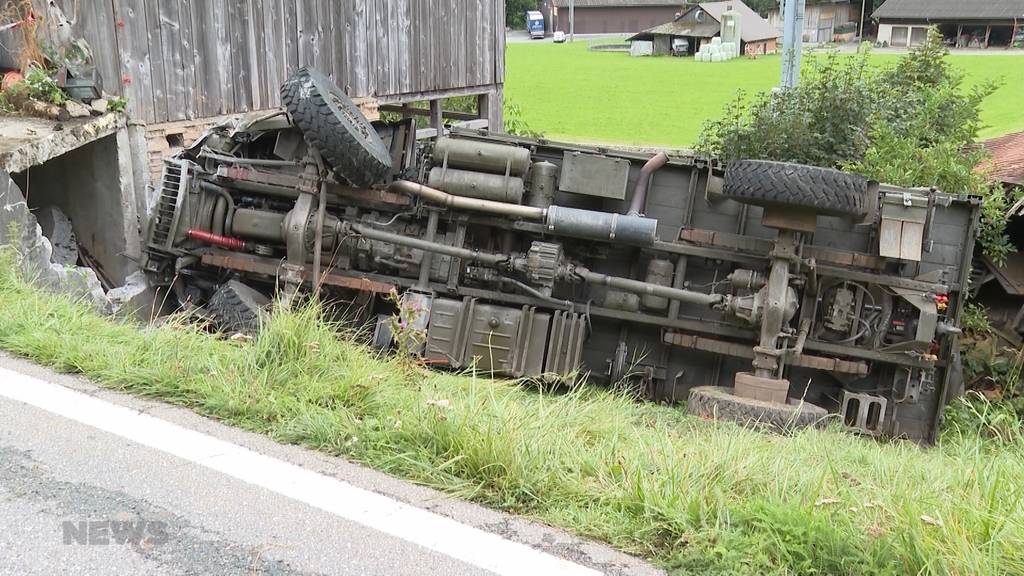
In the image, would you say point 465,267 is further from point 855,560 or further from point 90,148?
point 855,560

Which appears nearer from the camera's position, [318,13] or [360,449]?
[360,449]

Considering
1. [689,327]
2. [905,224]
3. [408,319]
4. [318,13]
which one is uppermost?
[318,13]

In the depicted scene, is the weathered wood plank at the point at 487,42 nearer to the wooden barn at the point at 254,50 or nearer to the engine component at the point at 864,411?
the wooden barn at the point at 254,50

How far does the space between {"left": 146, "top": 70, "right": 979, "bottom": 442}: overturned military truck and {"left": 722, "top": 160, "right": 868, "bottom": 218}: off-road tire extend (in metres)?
0.09

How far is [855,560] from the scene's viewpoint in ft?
9.53

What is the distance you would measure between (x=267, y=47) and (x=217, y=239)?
315 cm

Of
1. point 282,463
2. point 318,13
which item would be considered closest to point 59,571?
point 282,463

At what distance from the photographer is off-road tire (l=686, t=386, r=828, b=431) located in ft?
21.0

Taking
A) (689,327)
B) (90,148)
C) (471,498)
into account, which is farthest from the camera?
(90,148)

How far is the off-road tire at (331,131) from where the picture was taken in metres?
7.13

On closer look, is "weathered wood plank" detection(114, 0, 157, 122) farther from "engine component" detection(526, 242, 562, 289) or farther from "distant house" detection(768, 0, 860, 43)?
"distant house" detection(768, 0, 860, 43)

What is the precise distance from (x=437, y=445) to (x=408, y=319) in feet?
4.69

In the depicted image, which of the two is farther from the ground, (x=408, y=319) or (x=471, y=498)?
(x=408, y=319)

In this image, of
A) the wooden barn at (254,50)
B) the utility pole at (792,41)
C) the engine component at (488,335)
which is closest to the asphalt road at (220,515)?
the engine component at (488,335)
